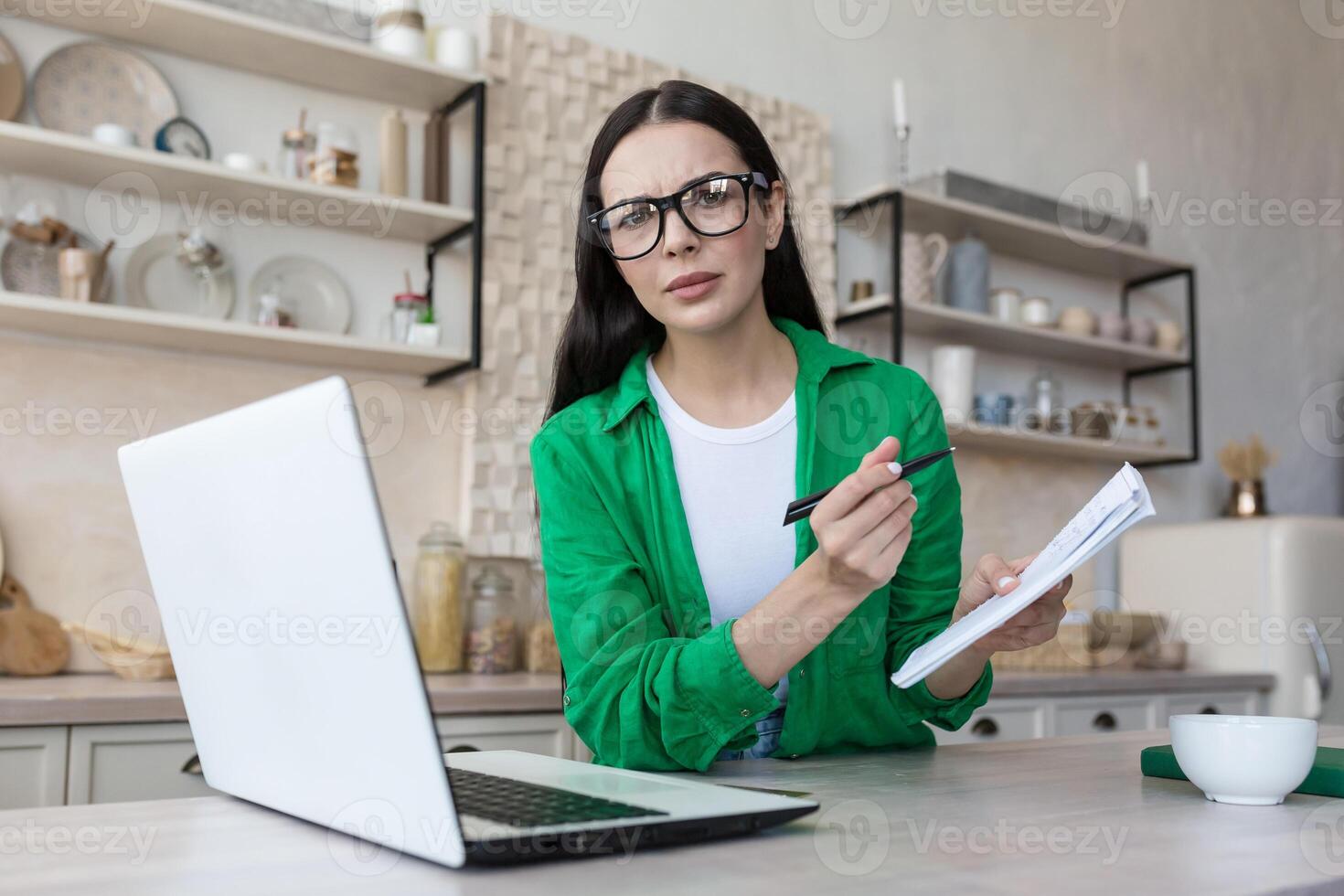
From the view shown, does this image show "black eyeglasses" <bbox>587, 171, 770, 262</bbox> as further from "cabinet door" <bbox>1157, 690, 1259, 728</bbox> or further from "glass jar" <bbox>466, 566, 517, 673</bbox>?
"cabinet door" <bbox>1157, 690, 1259, 728</bbox>

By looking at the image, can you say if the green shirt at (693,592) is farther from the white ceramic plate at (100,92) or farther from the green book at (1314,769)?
the white ceramic plate at (100,92)

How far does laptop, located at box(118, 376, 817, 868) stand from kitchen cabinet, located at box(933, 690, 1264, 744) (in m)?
2.04

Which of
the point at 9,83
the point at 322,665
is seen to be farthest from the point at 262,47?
the point at 322,665

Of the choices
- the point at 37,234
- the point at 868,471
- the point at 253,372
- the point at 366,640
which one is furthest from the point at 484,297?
the point at 366,640

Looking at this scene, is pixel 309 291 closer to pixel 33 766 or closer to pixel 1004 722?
pixel 33 766

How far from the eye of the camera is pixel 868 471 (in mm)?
969

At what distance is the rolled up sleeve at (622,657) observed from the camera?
1085mm

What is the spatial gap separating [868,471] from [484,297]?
197 centimetres

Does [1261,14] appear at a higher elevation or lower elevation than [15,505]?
higher

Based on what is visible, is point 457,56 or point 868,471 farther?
point 457,56

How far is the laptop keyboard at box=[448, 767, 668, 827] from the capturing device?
0.73 metres

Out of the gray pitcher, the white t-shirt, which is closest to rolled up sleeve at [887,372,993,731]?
the white t-shirt

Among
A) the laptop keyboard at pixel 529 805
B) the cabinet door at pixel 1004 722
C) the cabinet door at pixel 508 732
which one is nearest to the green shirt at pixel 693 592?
the laptop keyboard at pixel 529 805

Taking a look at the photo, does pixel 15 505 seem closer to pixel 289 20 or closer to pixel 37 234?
pixel 37 234
